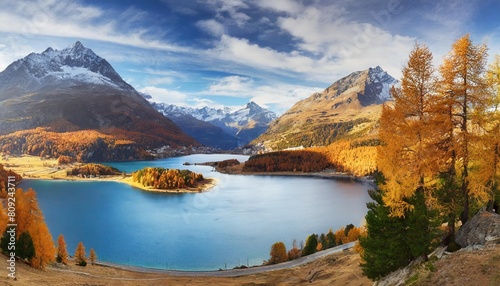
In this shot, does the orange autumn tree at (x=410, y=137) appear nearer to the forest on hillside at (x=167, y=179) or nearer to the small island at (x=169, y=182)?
the small island at (x=169, y=182)

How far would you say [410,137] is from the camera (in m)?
22.4

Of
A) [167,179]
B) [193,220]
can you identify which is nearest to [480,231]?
[193,220]

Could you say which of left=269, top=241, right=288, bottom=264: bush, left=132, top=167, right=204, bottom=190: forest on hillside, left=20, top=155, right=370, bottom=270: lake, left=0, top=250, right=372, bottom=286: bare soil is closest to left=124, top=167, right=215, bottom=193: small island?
left=132, top=167, right=204, bottom=190: forest on hillside

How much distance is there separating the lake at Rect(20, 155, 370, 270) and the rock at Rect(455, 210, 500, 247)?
49.8m

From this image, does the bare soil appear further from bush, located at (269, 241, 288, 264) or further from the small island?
the small island

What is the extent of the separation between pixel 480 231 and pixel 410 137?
7.56 m

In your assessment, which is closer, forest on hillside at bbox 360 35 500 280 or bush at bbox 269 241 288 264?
forest on hillside at bbox 360 35 500 280

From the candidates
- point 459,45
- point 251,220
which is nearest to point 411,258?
point 459,45

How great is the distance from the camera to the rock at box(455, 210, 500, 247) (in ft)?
67.9

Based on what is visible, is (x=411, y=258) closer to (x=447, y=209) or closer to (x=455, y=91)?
(x=447, y=209)

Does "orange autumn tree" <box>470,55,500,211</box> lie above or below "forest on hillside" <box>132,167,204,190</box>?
above

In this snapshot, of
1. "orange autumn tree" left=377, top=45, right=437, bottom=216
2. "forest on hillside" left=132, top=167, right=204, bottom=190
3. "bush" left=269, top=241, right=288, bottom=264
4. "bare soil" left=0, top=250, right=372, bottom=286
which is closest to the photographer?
"orange autumn tree" left=377, top=45, right=437, bottom=216

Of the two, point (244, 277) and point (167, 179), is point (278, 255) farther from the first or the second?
point (167, 179)

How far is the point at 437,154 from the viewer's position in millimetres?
22500
